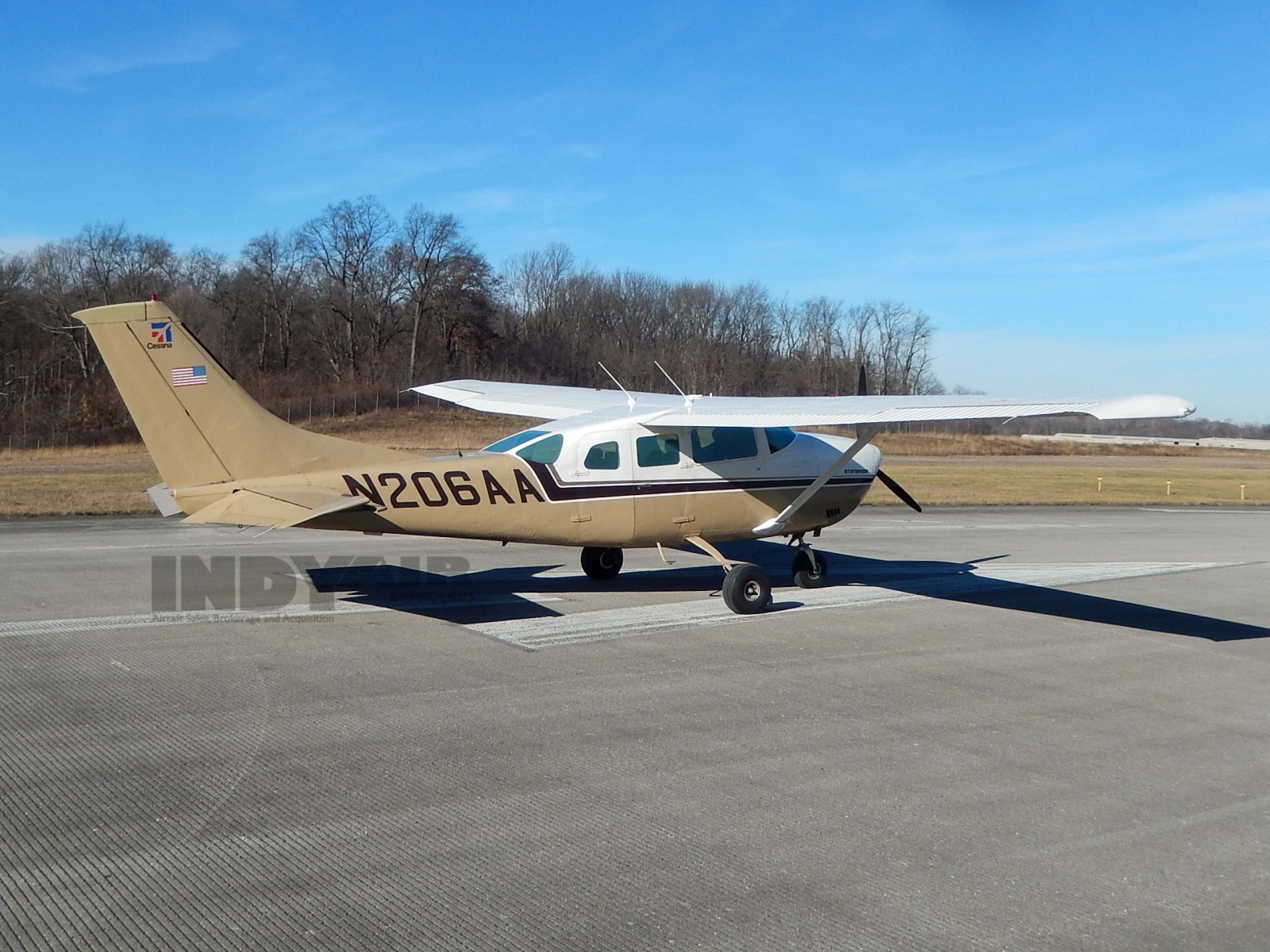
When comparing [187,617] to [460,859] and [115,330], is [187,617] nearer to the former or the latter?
[115,330]

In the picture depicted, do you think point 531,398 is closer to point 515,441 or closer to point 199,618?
point 515,441

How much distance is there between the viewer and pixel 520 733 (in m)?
7.23

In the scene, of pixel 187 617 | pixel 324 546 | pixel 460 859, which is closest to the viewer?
pixel 460 859

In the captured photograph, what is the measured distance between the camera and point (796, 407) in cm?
1185

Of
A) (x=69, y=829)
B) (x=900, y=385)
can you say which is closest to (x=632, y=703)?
(x=69, y=829)

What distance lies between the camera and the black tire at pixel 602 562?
44.9 feet

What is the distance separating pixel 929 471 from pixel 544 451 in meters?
34.2

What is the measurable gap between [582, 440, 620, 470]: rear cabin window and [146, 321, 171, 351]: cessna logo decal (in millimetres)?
4483

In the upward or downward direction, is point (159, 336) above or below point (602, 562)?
above

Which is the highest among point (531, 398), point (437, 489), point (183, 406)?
point (531, 398)

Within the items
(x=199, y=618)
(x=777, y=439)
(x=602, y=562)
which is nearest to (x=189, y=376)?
(x=199, y=618)

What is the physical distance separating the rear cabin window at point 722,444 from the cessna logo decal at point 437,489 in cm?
211

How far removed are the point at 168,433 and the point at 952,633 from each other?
834 centimetres

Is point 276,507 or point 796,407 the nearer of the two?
point 276,507
